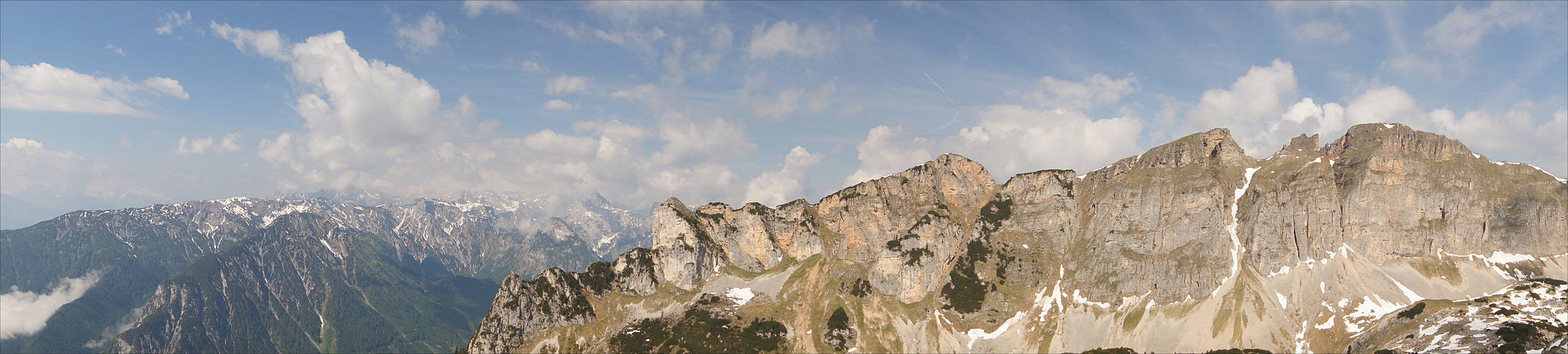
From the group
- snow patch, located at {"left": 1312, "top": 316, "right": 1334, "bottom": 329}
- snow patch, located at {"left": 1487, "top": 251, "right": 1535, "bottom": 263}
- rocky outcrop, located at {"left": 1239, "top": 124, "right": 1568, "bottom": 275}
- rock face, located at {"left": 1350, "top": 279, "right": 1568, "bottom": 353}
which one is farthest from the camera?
rocky outcrop, located at {"left": 1239, "top": 124, "right": 1568, "bottom": 275}

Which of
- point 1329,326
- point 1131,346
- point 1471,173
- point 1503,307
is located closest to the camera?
point 1503,307

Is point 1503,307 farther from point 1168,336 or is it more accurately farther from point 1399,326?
point 1168,336

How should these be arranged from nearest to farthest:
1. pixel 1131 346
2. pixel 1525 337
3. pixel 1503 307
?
pixel 1525 337 → pixel 1503 307 → pixel 1131 346

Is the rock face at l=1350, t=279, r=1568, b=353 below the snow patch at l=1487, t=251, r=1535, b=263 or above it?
below

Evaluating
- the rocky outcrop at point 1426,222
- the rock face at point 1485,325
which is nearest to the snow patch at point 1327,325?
the rock face at point 1485,325

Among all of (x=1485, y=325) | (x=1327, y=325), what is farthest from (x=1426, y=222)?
(x=1485, y=325)

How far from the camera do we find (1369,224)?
196 meters

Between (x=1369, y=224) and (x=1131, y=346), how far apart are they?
9207 cm

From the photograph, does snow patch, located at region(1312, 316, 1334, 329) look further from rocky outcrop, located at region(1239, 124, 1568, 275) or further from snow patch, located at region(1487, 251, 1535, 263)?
snow patch, located at region(1487, 251, 1535, 263)

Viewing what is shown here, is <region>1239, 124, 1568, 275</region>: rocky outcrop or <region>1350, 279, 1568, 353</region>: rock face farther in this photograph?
<region>1239, 124, 1568, 275</region>: rocky outcrop

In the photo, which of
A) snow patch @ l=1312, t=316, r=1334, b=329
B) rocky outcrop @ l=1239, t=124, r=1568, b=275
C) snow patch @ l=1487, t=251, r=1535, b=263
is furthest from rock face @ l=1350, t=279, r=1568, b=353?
rocky outcrop @ l=1239, t=124, r=1568, b=275

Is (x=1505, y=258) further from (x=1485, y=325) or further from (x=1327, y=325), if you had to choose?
(x=1485, y=325)

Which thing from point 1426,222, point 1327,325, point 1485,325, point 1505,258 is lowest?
point 1327,325

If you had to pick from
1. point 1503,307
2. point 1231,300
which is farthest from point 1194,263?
point 1503,307
